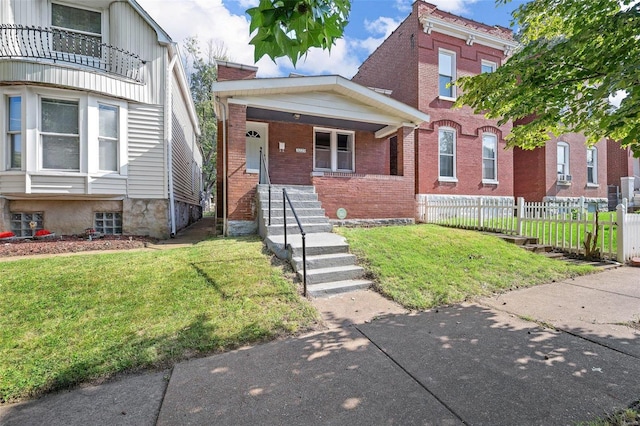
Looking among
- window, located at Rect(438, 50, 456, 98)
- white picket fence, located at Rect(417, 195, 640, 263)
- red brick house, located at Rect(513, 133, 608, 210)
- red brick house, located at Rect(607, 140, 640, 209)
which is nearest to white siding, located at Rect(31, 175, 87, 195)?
white picket fence, located at Rect(417, 195, 640, 263)

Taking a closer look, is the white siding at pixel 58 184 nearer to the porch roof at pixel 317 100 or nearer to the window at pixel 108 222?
the window at pixel 108 222

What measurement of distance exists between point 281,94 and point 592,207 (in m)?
16.5

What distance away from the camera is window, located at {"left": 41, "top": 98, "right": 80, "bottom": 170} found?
26.8ft

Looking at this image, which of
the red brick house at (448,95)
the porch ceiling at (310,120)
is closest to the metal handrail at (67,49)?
the porch ceiling at (310,120)

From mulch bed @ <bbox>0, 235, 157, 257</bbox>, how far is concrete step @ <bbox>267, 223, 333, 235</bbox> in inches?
144

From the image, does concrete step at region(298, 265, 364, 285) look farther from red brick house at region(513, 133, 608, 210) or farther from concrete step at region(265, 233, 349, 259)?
red brick house at region(513, 133, 608, 210)

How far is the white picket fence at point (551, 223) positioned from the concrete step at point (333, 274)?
19.0 ft

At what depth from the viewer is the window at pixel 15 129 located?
8016 millimetres

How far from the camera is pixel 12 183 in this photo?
25.8 feet

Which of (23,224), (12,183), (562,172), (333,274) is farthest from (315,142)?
(562,172)

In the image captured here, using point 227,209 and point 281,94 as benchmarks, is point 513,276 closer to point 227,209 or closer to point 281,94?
point 227,209

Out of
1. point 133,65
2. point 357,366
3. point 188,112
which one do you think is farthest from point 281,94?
point 188,112

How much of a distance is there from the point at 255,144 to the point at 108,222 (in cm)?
529

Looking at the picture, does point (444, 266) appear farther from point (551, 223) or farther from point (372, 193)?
point (551, 223)
